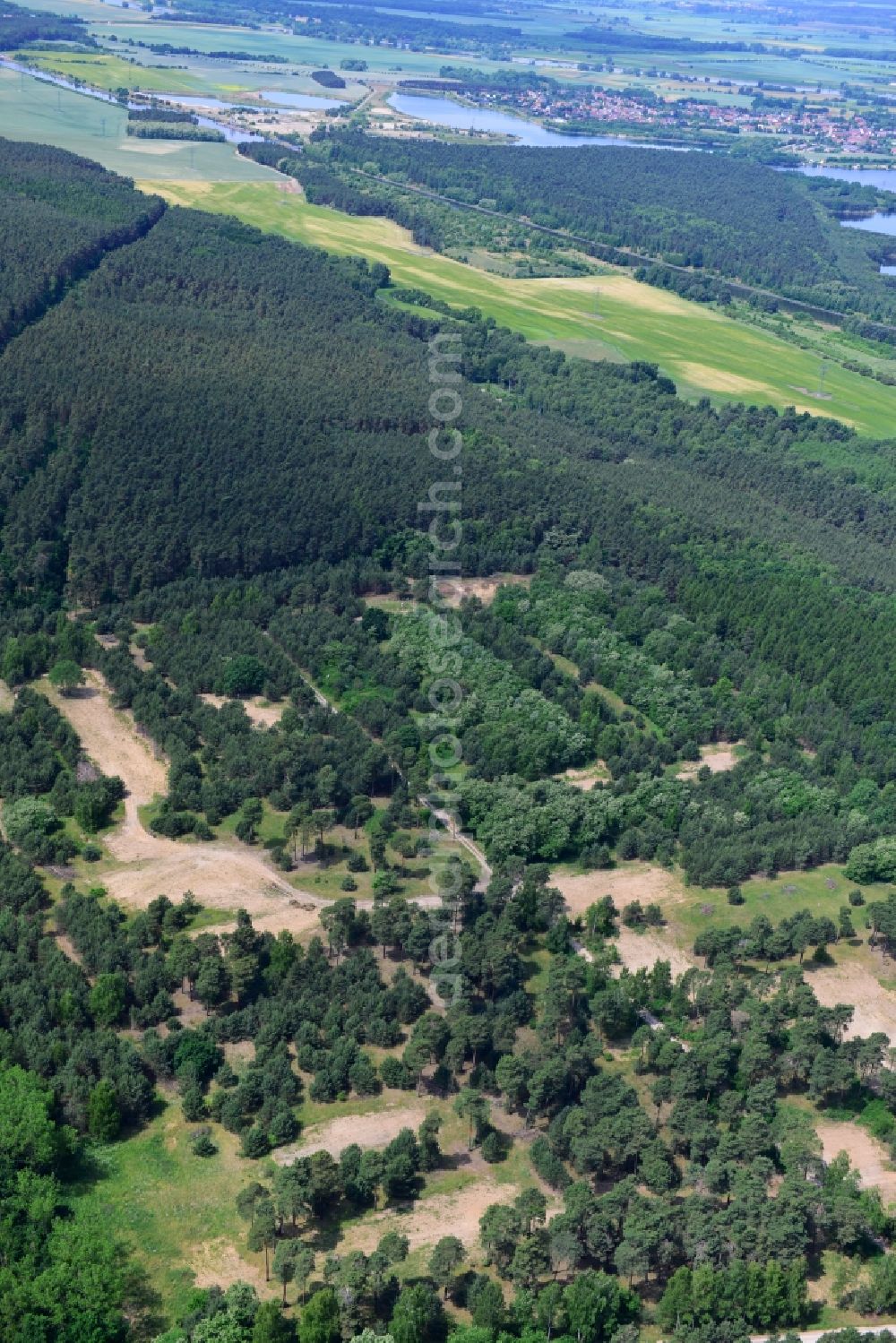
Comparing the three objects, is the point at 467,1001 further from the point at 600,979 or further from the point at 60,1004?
the point at 60,1004

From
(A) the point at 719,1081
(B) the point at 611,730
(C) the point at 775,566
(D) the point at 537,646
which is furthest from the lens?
(C) the point at 775,566

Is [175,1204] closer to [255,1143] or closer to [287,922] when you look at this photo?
[255,1143]

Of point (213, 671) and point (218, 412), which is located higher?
point (218, 412)

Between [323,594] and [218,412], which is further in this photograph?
[218,412]

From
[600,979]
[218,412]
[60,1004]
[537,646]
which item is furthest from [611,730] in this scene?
[218,412]

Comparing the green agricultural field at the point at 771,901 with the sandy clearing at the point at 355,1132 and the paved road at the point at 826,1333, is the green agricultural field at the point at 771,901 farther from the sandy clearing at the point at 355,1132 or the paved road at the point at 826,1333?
the paved road at the point at 826,1333

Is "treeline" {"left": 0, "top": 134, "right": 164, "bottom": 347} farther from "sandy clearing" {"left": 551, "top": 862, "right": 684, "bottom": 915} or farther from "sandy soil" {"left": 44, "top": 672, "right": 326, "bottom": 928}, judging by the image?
"sandy clearing" {"left": 551, "top": 862, "right": 684, "bottom": 915}

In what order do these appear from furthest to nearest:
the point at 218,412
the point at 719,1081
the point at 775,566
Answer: the point at 218,412 < the point at 775,566 < the point at 719,1081
